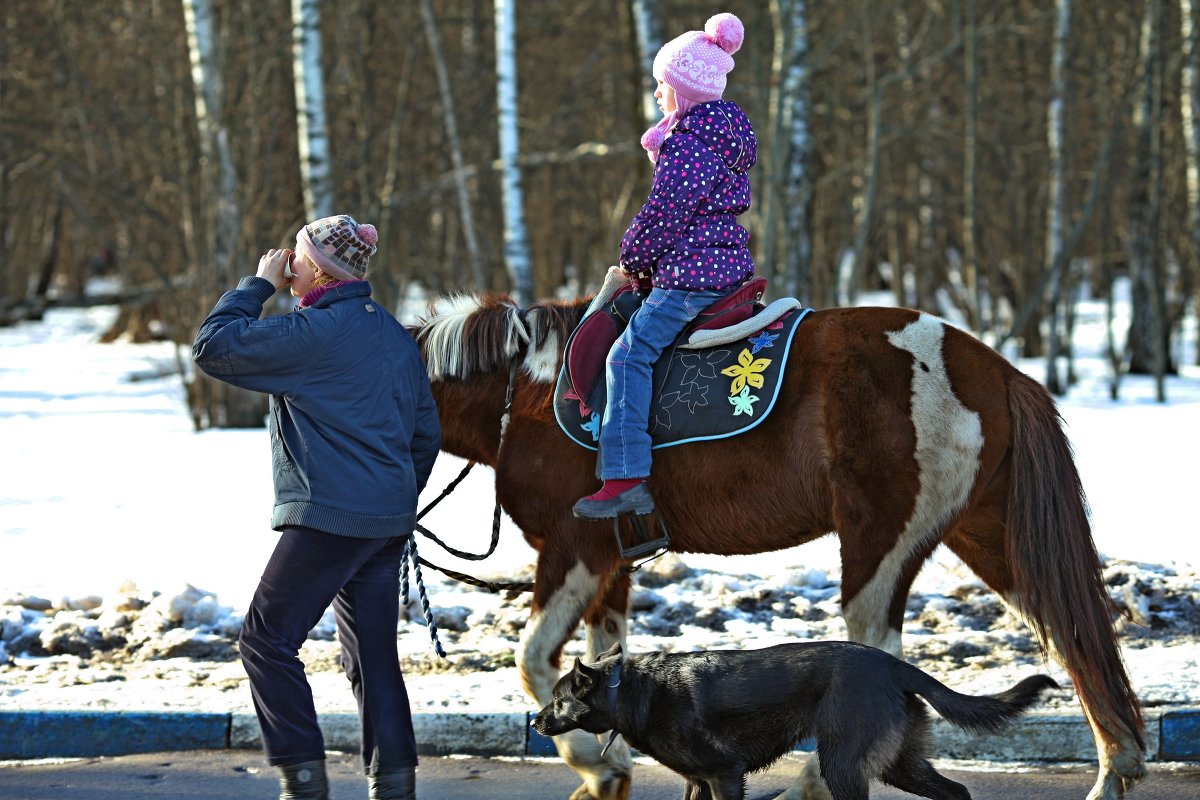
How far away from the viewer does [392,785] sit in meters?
4.39

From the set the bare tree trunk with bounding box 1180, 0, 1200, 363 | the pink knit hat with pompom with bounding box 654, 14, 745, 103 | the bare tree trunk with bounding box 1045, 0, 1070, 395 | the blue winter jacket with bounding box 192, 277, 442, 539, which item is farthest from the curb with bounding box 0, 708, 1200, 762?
the bare tree trunk with bounding box 1180, 0, 1200, 363

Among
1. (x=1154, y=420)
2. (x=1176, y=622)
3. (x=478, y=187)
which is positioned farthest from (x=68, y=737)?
(x=478, y=187)

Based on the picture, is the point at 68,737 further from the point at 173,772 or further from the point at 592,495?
the point at 592,495

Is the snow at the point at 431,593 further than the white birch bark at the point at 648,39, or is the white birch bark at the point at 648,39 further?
the white birch bark at the point at 648,39

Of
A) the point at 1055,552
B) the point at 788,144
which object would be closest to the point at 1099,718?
the point at 1055,552

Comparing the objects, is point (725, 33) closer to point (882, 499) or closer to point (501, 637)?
point (882, 499)

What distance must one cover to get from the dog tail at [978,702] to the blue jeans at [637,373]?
1239 mm

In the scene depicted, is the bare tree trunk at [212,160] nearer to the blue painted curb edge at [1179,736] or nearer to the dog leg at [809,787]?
the dog leg at [809,787]

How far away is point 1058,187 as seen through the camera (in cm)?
1684

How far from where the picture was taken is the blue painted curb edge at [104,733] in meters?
5.61

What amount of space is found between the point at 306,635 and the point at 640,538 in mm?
1294

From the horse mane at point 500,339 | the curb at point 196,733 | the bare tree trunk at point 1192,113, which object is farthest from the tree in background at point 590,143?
the curb at point 196,733

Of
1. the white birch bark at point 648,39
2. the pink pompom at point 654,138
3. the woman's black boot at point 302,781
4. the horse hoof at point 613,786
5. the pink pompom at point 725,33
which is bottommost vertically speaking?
the horse hoof at point 613,786

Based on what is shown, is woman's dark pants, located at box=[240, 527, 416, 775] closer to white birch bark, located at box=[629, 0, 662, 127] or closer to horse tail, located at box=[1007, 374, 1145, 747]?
horse tail, located at box=[1007, 374, 1145, 747]
